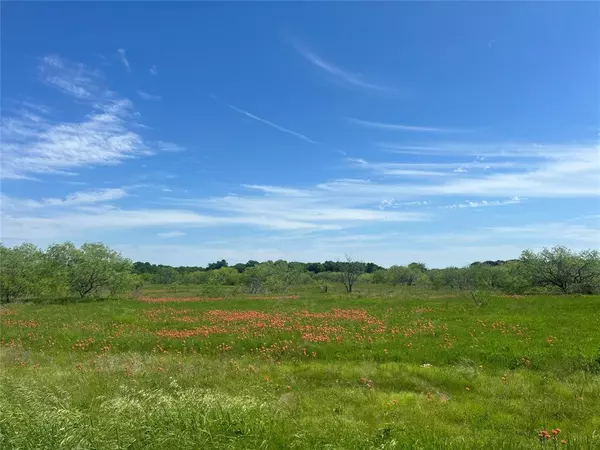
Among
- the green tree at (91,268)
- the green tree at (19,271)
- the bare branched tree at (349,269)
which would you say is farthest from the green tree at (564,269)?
the green tree at (19,271)

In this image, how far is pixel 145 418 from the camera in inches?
251

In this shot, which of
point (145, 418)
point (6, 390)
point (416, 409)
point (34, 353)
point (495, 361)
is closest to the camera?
point (145, 418)

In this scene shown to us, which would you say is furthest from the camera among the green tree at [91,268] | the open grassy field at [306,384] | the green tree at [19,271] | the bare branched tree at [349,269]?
the bare branched tree at [349,269]

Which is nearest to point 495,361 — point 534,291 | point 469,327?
point 469,327

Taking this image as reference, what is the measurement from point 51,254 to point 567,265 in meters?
81.7

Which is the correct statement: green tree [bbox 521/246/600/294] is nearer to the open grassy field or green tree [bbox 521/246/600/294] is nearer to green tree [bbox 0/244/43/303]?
the open grassy field

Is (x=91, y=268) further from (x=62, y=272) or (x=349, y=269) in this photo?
(x=349, y=269)

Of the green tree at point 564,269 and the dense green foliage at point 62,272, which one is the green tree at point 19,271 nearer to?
the dense green foliage at point 62,272

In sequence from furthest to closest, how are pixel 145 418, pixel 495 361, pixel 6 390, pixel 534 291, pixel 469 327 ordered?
pixel 534 291, pixel 469 327, pixel 495 361, pixel 6 390, pixel 145 418

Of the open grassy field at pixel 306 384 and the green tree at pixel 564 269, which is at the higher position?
the green tree at pixel 564 269

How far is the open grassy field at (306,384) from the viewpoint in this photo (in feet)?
20.3

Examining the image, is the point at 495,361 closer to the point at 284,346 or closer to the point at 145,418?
the point at 284,346

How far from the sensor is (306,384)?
11.1 m

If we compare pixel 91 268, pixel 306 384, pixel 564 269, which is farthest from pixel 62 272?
pixel 564 269
